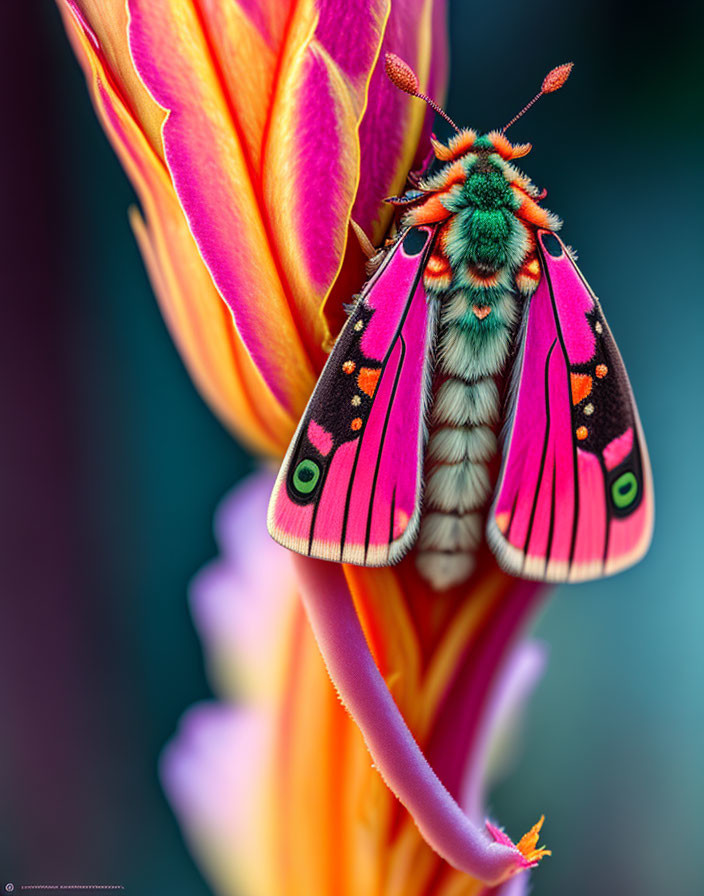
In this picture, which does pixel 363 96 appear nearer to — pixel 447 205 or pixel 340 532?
pixel 447 205

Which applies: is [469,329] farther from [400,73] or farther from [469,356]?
[400,73]

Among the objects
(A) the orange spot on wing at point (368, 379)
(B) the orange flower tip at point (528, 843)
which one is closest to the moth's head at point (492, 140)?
(A) the orange spot on wing at point (368, 379)

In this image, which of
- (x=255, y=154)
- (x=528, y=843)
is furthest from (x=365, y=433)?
(x=528, y=843)

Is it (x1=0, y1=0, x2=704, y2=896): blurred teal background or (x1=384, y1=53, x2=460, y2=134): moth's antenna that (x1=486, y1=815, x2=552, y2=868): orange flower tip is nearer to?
(x1=0, y1=0, x2=704, y2=896): blurred teal background

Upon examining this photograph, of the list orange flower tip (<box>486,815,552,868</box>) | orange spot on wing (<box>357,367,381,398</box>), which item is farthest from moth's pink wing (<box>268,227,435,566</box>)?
orange flower tip (<box>486,815,552,868</box>)

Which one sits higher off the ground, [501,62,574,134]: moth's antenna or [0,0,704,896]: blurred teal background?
[501,62,574,134]: moth's antenna

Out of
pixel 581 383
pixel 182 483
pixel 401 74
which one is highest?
pixel 401 74

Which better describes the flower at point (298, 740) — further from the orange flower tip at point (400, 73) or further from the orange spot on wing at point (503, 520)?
the orange flower tip at point (400, 73)
